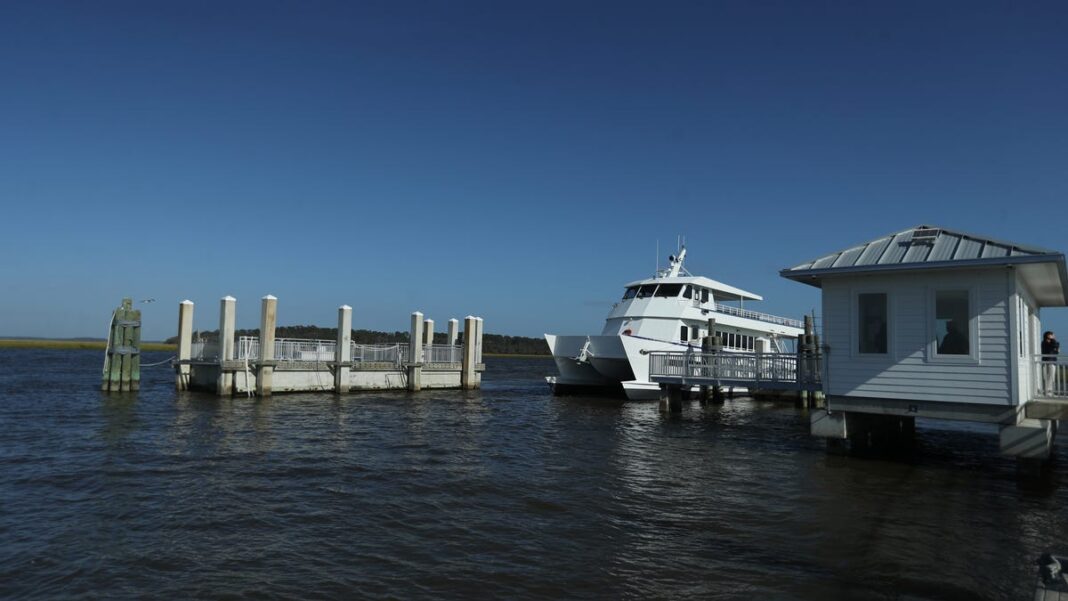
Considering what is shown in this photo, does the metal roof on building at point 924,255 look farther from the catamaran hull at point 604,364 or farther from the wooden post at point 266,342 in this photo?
the wooden post at point 266,342

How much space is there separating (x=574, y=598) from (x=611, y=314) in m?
26.5

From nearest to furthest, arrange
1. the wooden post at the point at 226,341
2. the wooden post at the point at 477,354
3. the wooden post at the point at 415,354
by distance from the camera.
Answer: the wooden post at the point at 226,341 < the wooden post at the point at 415,354 < the wooden post at the point at 477,354

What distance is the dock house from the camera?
40.8 ft

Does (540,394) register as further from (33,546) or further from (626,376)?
(33,546)

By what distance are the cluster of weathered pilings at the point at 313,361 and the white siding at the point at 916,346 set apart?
2030 centimetres

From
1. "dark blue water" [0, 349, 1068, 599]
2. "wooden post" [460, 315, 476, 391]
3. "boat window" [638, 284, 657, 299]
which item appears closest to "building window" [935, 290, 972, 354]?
"dark blue water" [0, 349, 1068, 599]

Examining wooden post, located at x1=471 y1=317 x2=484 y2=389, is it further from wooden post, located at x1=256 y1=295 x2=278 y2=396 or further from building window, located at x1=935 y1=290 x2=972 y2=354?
building window, located at x1=935 y1=290 x2=972 y2=354

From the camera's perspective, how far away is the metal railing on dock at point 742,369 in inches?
704

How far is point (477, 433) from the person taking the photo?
1856 cm

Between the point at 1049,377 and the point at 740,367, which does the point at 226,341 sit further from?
the point at 1049,377

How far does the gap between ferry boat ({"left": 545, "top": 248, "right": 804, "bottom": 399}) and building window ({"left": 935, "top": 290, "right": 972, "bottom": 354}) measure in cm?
1417

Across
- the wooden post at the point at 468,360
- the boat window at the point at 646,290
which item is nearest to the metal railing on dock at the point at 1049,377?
the boat window at the point at 646,290

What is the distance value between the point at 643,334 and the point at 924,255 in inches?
665

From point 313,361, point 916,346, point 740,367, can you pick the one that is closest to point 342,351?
point 313,361
